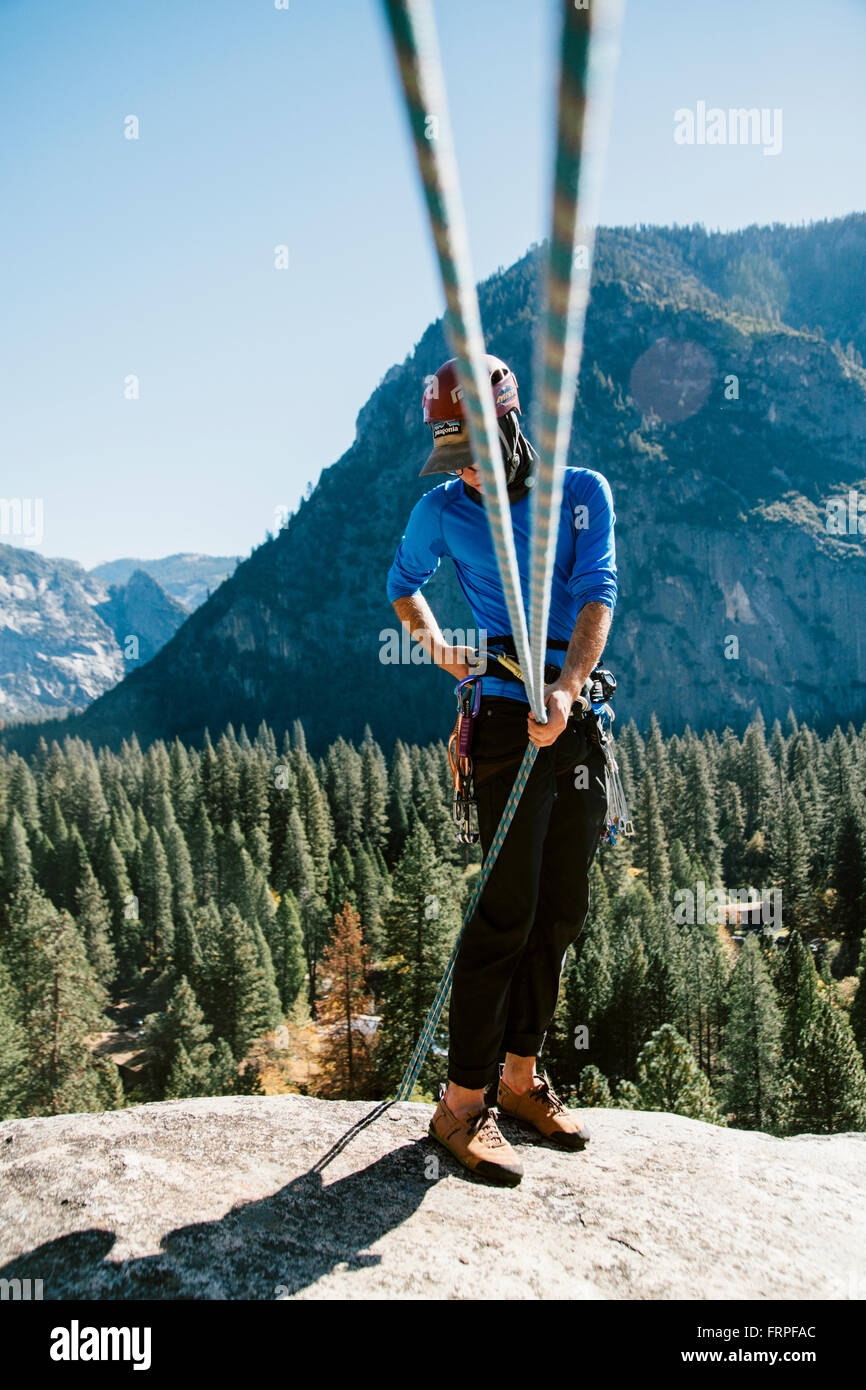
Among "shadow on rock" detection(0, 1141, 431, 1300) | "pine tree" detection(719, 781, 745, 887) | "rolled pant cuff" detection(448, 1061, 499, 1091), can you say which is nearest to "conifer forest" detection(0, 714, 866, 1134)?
"pine tree" detection(719, 781, 745, 887)

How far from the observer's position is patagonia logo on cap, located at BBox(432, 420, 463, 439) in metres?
3.42

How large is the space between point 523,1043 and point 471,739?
1.75m

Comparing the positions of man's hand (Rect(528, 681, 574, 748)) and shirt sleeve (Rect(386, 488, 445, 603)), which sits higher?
shirt sleeve (Rect(386, 488, 445, 603))

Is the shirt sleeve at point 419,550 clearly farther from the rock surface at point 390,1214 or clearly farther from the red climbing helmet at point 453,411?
the rock surface at point 390,1214

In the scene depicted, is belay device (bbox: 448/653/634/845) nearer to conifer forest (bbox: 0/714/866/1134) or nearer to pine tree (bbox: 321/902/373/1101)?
conifer forest (bbox: 0/714/866/1134)

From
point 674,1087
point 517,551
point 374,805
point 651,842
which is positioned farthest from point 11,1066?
point 374,805

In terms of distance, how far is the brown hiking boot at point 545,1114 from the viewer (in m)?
4.29

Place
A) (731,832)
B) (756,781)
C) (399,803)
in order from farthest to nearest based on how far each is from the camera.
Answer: (756,781), (399,803), (731,832)

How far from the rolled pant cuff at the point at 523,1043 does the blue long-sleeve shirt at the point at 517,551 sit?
1.91 metres

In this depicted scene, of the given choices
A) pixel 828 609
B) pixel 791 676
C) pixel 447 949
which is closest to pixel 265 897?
pixel 447 949

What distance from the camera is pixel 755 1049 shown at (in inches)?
1185

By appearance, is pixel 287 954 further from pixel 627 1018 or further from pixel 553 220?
pixel 553 220

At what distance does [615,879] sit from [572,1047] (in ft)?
77.2

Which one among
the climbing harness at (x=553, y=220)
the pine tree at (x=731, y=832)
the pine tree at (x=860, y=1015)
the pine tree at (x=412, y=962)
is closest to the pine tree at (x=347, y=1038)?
the pine tree at (x=412, y=962)
